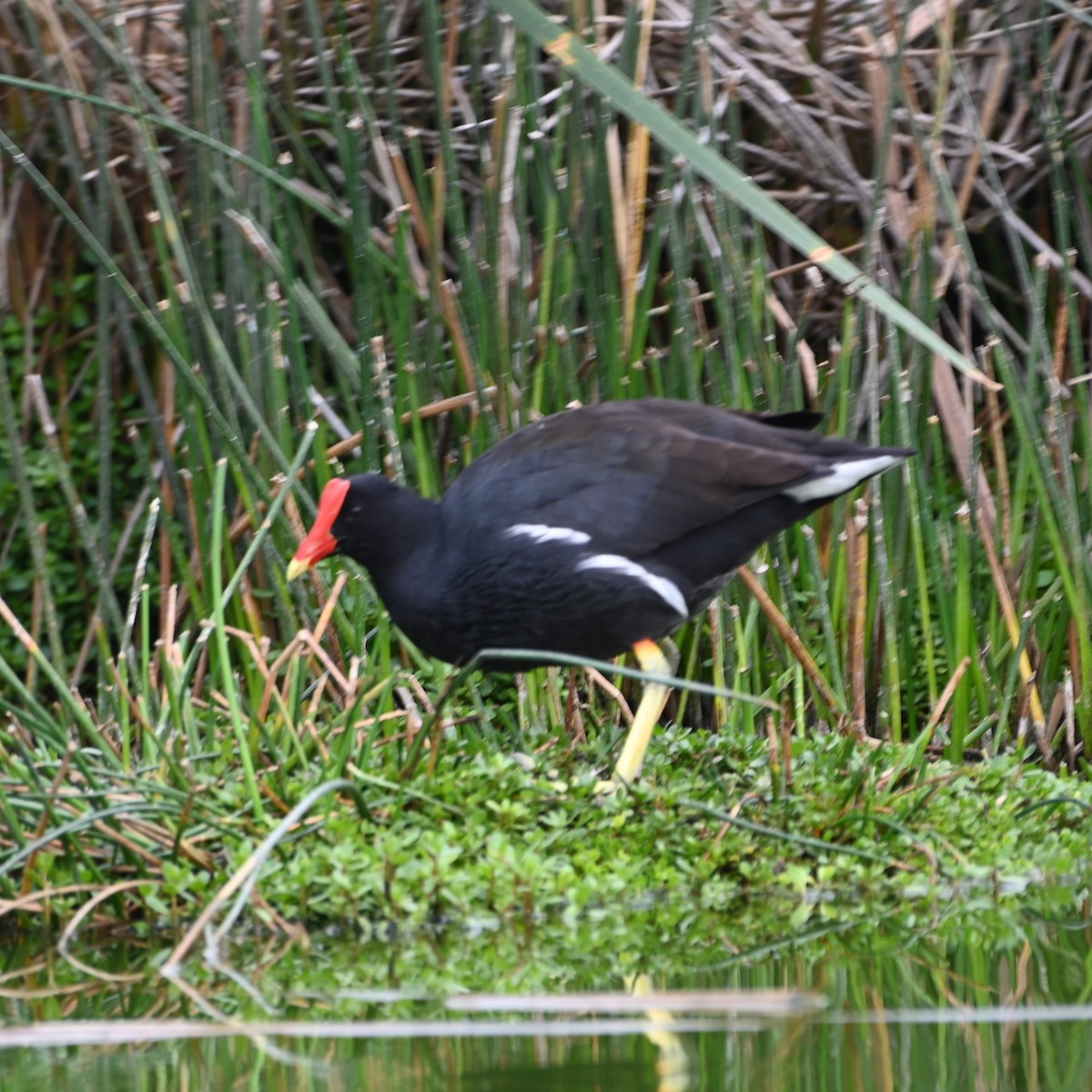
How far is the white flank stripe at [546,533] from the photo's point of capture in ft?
12.1

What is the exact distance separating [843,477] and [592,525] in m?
0.54

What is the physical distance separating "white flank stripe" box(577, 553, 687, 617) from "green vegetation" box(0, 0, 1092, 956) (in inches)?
11.6

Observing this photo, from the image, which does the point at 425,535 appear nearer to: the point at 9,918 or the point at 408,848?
the point at 408,848

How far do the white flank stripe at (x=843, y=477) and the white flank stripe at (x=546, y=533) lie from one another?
464mm

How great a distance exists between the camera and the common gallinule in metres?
3.71

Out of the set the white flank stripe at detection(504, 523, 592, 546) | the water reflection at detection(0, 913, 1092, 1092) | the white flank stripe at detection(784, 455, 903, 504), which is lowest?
the water reflection at detection(0, 913, 1092, 1092)

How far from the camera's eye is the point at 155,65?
534 centimetres

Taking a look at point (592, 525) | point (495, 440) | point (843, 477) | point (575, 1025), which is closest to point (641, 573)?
point (592, 525)

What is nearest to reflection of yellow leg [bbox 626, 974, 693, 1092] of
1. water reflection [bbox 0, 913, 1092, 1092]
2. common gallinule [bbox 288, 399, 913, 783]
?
water reflection [bbox 0, 913, 1092, 1092]

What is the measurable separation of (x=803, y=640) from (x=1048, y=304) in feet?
6.12

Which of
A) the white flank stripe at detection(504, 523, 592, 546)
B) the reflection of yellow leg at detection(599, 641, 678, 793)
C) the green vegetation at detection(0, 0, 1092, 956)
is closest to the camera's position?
the green vegetation at detection(0, 0, 1092, 956)

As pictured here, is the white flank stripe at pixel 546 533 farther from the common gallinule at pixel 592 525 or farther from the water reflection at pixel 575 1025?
the water reflection at pixel 575 1025

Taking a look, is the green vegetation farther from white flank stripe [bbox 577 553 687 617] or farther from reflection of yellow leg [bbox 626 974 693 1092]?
reflection of yellow leg [bbox 626 974 693 1092]

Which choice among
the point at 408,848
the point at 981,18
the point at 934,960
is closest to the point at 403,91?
the point at 981,18
